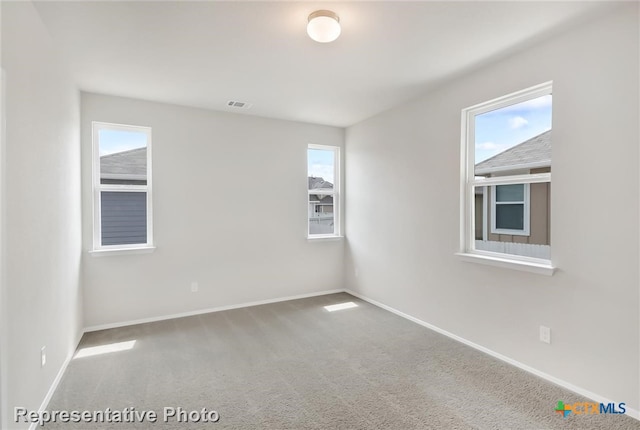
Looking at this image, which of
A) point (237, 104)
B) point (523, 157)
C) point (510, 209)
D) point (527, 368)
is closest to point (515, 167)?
point (523, 157)

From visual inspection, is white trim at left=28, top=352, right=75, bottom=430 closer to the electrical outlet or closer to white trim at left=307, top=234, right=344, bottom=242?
white trim at left=307, top=234, right=344, bottom=242

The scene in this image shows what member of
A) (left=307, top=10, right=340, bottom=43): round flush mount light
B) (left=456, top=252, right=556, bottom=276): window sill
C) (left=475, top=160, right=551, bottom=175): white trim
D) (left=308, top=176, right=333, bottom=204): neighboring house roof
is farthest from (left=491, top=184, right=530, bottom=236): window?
(left=308, top=176, right=333, bottom=204): neighboring house roof

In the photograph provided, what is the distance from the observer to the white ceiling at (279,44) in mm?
2070

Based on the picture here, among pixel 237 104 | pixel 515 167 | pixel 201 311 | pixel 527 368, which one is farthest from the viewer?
pixel 201 311

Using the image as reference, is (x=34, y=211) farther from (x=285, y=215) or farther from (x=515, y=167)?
(x=515, y=167)

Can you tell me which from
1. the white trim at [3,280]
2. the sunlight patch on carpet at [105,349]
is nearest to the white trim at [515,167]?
the white trim at [3,280]

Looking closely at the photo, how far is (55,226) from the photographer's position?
8.05 ft

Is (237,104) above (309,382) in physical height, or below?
above

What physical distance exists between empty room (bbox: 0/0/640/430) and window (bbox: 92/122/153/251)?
2cm

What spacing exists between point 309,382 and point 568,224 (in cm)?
231

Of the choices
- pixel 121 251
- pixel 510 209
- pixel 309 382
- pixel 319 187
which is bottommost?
pixel 309 382

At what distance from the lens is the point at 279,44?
2.50 meters

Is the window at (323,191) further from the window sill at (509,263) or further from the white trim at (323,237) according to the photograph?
the window sill at (509,263)

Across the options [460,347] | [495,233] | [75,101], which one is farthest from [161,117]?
[460,347]
